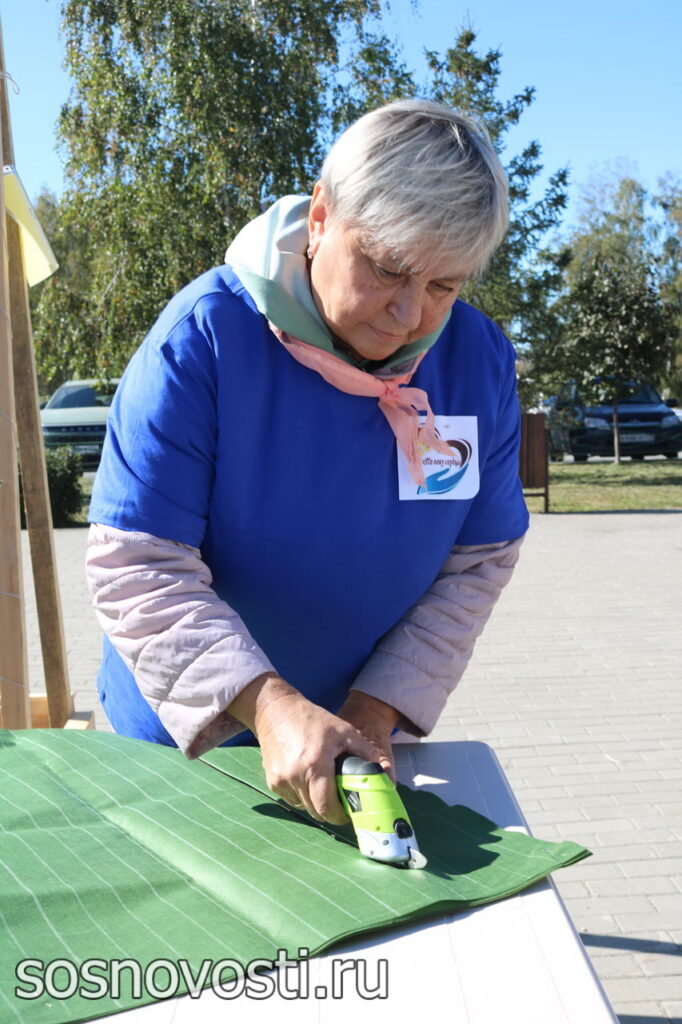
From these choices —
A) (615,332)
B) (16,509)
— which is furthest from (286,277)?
(615,332)

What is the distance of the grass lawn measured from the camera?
12883 mm

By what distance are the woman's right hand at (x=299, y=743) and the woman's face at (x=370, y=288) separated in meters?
0.52

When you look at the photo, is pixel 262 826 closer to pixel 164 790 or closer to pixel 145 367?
pixel 164 790

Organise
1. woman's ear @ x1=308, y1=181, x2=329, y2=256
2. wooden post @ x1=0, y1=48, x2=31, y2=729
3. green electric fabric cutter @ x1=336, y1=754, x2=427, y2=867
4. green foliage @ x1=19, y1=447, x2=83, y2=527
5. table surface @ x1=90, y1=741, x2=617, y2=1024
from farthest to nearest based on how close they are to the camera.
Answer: green foliage @ x1=19, y1=447, x2=83, y2=527 < wooden post @ x1=0, y1=48, x2=31, y2=729 < woman's ear @ x1=308, y1=181, x2=329, y2=256 < green electric fabric cutter @ x1=336, y1=754, x2=427, y2=867 < table surface @ x1=90, y1=741, x2=617, y2=1024

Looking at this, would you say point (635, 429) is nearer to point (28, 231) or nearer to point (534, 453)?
point (534, 453)

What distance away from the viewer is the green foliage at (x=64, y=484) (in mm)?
11461

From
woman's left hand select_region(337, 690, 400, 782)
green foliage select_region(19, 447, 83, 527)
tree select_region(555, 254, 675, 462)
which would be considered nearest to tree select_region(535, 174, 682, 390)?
tree select_region(555, 254, 675, 462)

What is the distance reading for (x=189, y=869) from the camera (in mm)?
1239

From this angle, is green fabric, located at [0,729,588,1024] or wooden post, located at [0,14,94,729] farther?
wooden post, located at [0,14,94,729]

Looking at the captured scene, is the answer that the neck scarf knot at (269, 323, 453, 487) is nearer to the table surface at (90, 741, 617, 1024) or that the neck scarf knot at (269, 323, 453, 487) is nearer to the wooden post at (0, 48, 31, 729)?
the table surface at (90, 741, 617, 1024)

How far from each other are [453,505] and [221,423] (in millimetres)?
403

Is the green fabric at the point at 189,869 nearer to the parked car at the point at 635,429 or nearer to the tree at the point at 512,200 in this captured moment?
the tree at the point at 512,200

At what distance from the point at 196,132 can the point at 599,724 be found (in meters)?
10.3

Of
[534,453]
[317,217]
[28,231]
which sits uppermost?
[28,231]
